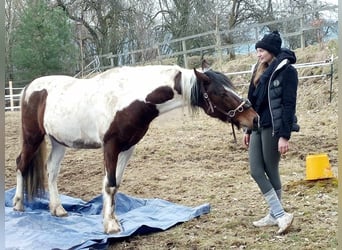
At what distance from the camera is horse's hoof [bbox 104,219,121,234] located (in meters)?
2.12

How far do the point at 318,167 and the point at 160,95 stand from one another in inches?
36.6

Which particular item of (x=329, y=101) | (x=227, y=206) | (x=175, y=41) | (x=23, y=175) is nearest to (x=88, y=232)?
(x=23, y=175)

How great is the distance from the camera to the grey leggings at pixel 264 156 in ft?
6.50

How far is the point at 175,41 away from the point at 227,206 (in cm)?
85

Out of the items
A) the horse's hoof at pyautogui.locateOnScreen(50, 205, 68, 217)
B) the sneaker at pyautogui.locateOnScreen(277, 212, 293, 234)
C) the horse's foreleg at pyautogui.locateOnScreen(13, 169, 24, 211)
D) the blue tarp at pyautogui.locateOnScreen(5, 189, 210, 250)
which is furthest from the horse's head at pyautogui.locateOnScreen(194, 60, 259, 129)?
the horse's foreleg at pyautogui.locateOnScreen(13, 169, 24, 211)

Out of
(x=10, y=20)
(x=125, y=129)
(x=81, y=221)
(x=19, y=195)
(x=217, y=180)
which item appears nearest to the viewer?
(x=10, y=20)

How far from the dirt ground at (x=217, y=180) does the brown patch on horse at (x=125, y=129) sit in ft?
0.35

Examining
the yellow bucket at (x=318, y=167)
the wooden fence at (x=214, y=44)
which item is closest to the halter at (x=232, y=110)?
the wooden fence at (x=214, y=44)

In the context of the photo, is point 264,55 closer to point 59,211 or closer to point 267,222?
point 267,222

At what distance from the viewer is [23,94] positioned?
238 cm

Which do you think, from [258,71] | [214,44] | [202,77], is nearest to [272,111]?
[258,71]

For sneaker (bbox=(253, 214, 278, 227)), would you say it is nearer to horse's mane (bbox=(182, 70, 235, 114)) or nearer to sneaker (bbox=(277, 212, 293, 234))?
sneaker (bbox=(277, 212, 293, 234))

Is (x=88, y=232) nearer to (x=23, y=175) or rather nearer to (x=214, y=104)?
(x=23, y=175)

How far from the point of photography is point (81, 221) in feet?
7.59
